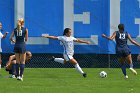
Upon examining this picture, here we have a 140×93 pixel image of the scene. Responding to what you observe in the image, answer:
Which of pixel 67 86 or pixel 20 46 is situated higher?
pixel 20 46

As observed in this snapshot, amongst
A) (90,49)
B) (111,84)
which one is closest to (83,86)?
(111,84)

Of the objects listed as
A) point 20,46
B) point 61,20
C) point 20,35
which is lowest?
point 20,46

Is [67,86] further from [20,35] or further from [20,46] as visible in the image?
[20,35]

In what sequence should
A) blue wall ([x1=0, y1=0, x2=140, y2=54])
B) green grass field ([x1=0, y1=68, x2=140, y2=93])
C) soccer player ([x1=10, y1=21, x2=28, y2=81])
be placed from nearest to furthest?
green grass field ([x1=0, y1=68, x2=140, y2=93])
soccer player ([x1=10, y1=21, x2=28, y2=81])
blue wall ([x1=0, y1=0, x2=140, y2=54])

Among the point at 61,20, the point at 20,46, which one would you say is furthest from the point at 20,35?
the point at 61,20

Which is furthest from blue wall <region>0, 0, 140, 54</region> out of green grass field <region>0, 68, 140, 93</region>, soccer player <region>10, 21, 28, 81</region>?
soccer player <region>10, 21, 28, 81</region>

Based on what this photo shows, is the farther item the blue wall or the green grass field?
the blue wall

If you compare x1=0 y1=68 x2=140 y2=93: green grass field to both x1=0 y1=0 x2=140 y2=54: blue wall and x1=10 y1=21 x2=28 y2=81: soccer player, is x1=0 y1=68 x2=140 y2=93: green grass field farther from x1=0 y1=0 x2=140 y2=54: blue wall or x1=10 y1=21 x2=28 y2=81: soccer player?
x1=0 y1=0 x2=140 y2=54: blue wall

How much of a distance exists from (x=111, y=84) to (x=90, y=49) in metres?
7.32

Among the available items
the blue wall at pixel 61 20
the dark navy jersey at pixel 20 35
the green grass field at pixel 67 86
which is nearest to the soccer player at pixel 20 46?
the dark navy jersey at pixel 20 35

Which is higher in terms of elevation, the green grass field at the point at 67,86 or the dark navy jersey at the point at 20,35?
the dark navy jersey at the point at 20,35

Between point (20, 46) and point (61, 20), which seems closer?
point (20, 46)

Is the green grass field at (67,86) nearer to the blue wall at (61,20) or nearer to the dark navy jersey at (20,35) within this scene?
the dark navy jersey at (20,35)

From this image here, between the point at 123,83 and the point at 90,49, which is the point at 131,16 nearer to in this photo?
the point at 90,49
